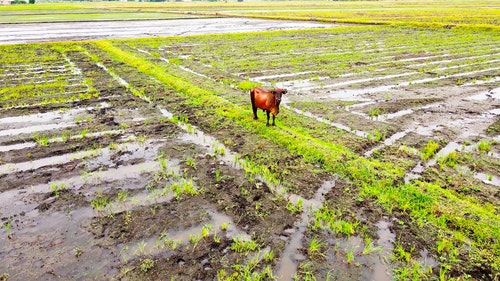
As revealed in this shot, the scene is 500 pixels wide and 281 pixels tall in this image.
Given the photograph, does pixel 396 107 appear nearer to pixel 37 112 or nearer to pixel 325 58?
pixel 325 58

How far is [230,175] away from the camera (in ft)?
24.1

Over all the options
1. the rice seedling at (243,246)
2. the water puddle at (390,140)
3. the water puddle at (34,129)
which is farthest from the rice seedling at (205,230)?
the water puddle at (34,129)

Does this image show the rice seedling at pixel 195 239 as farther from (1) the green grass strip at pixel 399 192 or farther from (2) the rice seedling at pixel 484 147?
(2) the rice seedling at pixel 484 147

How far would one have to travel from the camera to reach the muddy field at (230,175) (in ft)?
16.2

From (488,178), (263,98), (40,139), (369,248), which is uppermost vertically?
(263,98)

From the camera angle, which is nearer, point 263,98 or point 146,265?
point 146,265

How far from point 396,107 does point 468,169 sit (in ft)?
14.6

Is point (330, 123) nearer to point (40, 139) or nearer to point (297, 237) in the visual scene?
point (297, 237)

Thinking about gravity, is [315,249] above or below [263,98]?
below

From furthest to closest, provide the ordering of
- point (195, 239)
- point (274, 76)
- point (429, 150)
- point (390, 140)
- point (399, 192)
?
point (274, 76) < point (390, 140) < point (429, 150) < point (399, 192) < point (195, 239)

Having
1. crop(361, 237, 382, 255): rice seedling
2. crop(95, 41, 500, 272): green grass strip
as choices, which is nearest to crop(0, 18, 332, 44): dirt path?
crop(95, 41, 500, 272): green grass strip

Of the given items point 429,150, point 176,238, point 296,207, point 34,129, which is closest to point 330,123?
point 429,150

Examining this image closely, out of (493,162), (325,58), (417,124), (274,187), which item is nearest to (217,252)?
(274,187)

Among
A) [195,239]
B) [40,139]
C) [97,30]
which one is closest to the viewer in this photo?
[195,239]
